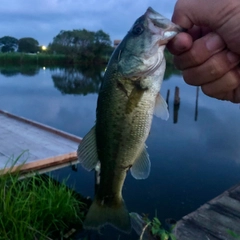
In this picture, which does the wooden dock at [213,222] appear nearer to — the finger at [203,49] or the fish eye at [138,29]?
the finger at [203,49]

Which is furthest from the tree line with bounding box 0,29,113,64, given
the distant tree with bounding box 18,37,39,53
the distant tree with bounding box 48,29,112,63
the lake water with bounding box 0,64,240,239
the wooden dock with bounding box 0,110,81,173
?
the wooden dock with bounding box 0,110,81,173

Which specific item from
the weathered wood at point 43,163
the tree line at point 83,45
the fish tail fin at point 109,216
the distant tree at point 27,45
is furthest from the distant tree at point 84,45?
the fish tail fin at point 109,216

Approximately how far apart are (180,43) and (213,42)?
0.58 feet

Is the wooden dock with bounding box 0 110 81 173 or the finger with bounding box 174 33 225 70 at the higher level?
the finger with bounding box 174 33 225 70

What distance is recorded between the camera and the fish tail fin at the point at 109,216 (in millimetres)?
2041

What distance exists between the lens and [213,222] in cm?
459

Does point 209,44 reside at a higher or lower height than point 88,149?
higher

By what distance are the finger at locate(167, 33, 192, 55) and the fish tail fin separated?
3.20 ft

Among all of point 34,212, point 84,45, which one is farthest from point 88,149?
point 84,45

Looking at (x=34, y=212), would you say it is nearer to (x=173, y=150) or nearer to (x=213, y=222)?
(x=213, y=222)

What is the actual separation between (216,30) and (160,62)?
1.03 ft

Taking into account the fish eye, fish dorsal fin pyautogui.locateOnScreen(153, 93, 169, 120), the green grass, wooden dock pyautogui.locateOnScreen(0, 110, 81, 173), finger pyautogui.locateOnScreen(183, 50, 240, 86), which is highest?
the fish eye

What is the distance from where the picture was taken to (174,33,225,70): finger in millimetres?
1676

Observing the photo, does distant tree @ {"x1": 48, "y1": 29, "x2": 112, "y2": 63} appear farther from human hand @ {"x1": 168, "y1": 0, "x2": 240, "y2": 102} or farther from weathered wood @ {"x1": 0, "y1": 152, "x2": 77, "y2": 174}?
human hand @ {"x1": 168, "y1": 0, "x2": 240, "y2": 102}
